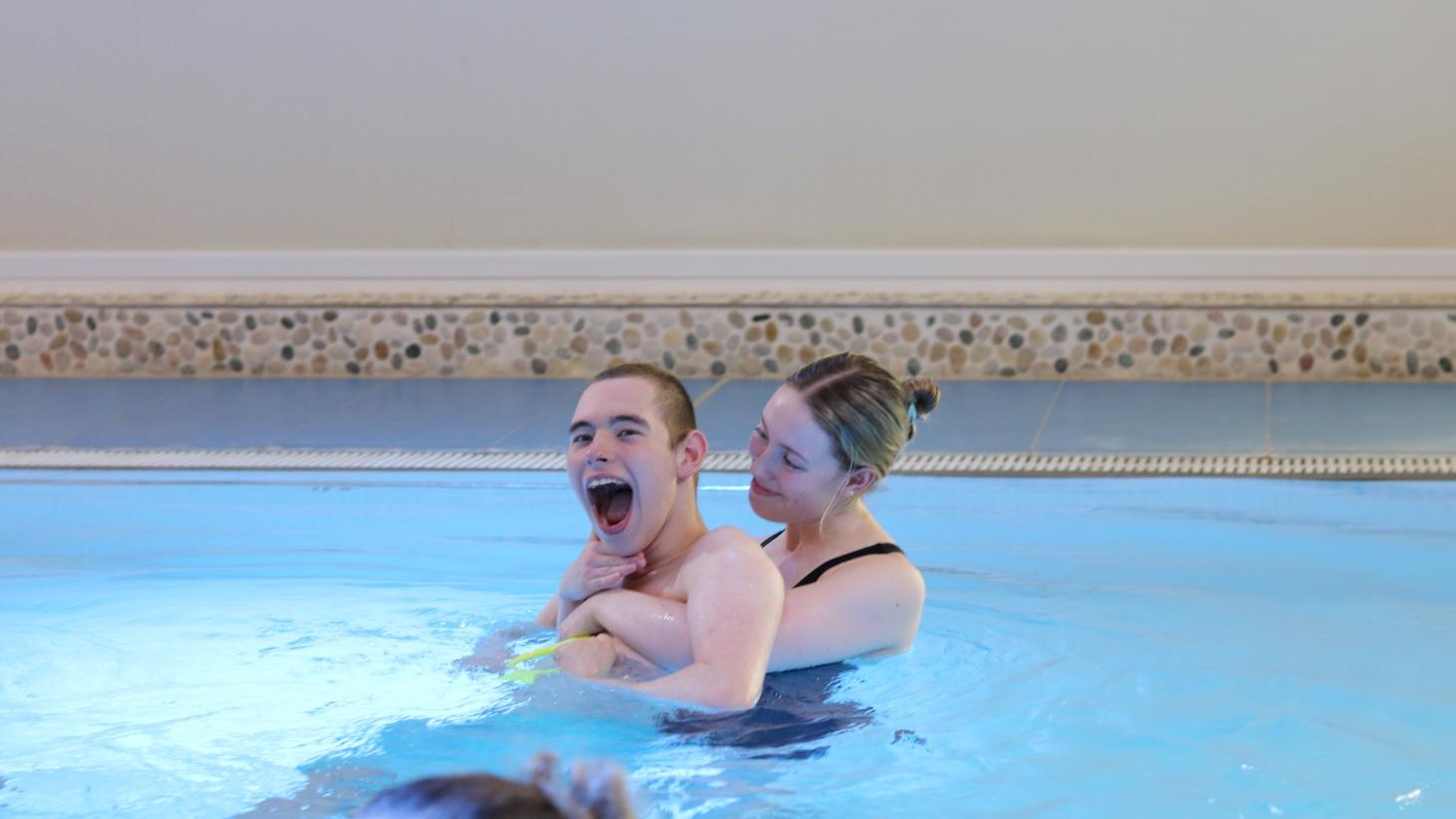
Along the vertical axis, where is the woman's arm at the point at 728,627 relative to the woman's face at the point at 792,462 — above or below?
below

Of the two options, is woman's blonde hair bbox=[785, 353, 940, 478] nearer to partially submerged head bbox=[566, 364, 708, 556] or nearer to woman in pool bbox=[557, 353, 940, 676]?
woman in pool bbox=[557, 353, 940, 676]

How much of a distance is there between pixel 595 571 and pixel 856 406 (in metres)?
0.57

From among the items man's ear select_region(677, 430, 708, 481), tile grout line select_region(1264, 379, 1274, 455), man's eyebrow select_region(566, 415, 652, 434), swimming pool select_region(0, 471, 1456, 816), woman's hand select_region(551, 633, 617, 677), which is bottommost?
swimming pool select_region(0, 471, 1456, 816)

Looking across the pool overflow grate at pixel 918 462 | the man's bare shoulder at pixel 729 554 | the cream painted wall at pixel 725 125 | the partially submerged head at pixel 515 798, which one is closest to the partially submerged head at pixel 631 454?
the man's bare shoulder at pixel 729 554

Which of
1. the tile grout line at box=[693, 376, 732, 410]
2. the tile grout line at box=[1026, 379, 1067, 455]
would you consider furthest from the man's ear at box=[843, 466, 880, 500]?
the tile grout line at box=[693, 376, 732, 410]

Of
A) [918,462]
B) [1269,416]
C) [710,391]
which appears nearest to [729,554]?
[918,462]

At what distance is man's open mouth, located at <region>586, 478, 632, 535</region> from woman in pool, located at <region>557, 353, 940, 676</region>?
0.15m

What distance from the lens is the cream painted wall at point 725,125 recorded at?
22.1 feet

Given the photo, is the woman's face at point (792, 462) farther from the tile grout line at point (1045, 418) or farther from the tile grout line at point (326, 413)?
the tile grout line at point (326, 413)

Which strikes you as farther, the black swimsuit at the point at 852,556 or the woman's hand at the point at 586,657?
the black swimsuit at the point at 852,556

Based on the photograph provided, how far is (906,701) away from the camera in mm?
3316

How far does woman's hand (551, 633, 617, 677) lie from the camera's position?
2.98 meters

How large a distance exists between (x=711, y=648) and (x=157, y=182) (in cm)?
565

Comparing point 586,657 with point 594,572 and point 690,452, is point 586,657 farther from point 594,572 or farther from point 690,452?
point 690,452
